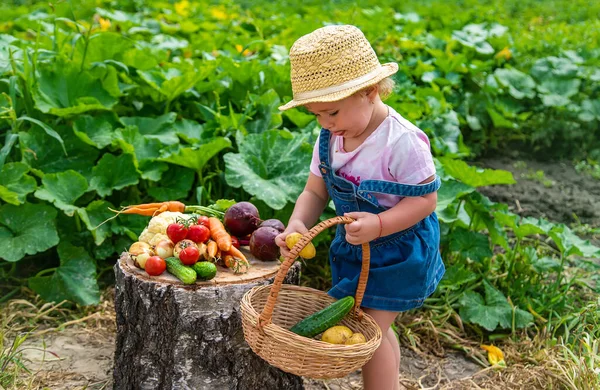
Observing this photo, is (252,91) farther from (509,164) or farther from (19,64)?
(509,164)

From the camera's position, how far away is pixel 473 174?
4066 millimetres

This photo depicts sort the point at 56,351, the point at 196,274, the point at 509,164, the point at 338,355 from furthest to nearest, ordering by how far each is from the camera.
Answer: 1. the point at 509,164
2. the point at 56,351
3. the point at 196,274
4. the point at 338,355

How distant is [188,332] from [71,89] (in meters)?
2.10

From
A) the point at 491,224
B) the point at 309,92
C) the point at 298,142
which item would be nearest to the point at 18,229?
the point at 298,142

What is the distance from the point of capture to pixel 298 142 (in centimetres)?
402

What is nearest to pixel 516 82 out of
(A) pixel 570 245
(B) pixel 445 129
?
(B) pixel 445 129

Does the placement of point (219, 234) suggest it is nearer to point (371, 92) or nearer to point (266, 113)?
point (371, 92)

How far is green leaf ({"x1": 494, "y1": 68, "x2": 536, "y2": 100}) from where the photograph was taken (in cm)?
656

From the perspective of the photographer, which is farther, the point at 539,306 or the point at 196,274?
the point at 539,306

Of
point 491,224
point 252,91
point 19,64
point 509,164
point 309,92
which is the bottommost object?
point 509,164

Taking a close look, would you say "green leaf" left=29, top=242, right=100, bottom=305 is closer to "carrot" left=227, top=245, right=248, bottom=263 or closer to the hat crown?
"carrot" left=227, top=245, right=248, bottom=263

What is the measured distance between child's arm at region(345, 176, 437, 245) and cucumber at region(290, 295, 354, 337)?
0.23 metres

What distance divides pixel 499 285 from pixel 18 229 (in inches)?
104

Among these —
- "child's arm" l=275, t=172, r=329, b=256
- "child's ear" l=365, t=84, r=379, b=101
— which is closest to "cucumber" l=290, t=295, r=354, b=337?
"child's arm" l=275, t=172, r=329, b=256
